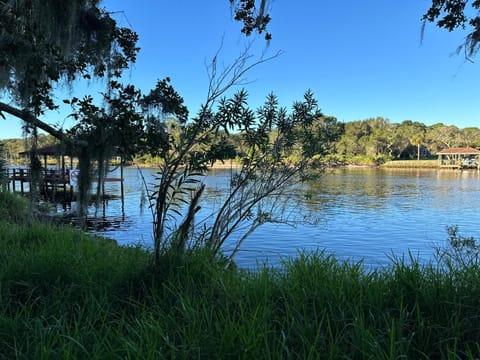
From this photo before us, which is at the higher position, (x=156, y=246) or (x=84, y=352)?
(x=156, y=246)

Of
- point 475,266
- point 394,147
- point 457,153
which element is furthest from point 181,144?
point 394,147

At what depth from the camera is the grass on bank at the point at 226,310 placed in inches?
92.0

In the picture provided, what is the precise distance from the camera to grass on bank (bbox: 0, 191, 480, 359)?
7.66 feet

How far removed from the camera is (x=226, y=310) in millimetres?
2787


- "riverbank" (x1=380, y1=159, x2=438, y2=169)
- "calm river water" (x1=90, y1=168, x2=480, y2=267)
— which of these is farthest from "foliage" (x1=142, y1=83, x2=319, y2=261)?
"riverbank" (x1=380, y1=159, x2=438, y2=169)

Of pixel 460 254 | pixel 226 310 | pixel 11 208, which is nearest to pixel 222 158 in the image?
pixel 226 310

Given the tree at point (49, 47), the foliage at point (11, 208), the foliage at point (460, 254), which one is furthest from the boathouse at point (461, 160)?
the tree at point (49, 47)

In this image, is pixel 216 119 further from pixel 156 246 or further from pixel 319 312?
pixel 319 312

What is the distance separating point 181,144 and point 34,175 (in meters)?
2.90

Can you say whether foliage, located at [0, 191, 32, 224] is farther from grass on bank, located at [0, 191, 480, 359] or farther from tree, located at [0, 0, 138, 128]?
grass on bank, located at [0, 191, 480, 359]

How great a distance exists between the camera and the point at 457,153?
7262cm

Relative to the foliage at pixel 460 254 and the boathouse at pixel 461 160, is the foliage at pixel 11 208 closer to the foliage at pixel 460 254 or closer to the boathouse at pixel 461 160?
the foliage at pixel 460 254

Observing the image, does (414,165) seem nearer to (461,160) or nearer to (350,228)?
(461,160)

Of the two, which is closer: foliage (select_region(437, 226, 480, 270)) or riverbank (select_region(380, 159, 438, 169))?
foliage (select_region(437, 226, 480, 270))
